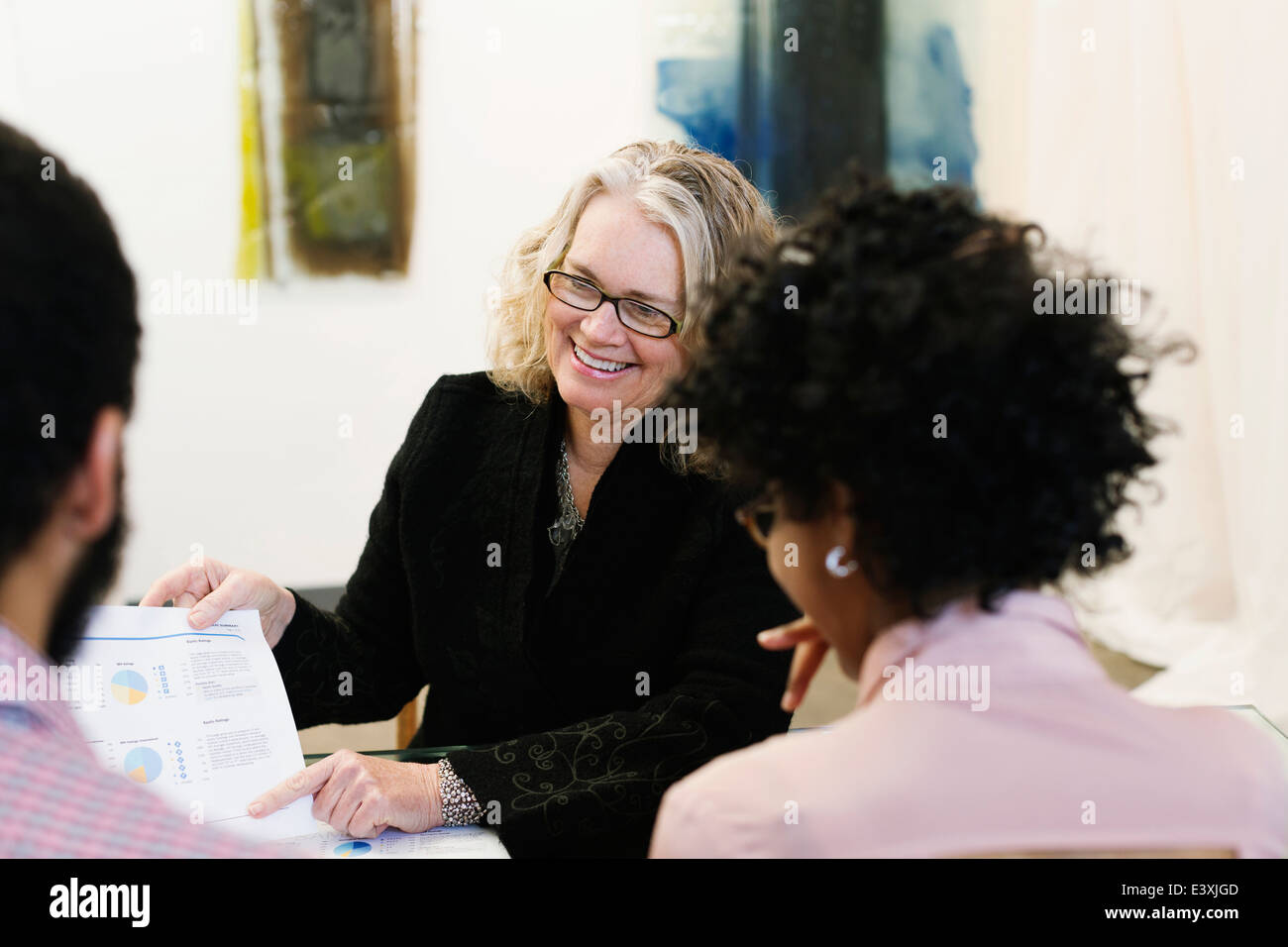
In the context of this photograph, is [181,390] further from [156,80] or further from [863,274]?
[863,274]

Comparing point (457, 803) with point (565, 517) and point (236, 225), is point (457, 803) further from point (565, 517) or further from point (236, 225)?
point (236, 225)

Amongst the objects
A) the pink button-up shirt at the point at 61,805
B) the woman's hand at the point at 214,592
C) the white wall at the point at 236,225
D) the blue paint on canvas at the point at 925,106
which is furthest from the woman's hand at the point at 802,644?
the blue paint on canvas at the point at 925,106

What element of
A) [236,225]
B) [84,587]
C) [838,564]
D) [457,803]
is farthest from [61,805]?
[236,225]

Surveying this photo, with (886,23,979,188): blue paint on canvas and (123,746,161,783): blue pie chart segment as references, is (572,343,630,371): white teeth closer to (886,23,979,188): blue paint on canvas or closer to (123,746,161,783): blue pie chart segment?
(123,746,161,783): blue pie chart segment

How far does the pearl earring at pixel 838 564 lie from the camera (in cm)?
85

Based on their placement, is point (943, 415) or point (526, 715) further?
point (526, 715)

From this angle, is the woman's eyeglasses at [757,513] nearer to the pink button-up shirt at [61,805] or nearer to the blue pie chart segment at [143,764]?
the pink button-up shirt at [61,805]

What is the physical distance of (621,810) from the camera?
133 cm

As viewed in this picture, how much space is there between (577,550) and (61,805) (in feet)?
3.41
